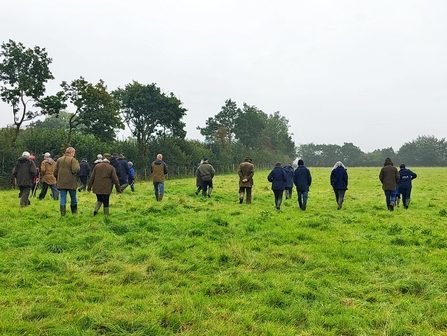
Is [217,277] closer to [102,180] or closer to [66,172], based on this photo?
[102,180]

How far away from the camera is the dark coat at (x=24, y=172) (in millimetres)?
11680

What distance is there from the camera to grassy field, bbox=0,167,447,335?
4.18 m

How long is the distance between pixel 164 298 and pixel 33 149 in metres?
26.1

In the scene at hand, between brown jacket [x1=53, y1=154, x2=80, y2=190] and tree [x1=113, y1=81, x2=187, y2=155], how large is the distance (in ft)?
108

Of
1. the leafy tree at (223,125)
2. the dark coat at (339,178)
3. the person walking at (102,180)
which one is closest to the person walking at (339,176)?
the dark coat at (339,178)

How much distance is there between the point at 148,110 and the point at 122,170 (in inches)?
1147

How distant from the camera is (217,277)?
5703 millimetres

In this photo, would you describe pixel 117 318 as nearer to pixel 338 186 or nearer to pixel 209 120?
pixel 338 186

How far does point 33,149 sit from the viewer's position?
2686cm

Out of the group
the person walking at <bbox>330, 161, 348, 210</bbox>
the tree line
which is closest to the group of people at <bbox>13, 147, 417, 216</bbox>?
the person walking at <bbox>330, 161, 348, 210</bbox>

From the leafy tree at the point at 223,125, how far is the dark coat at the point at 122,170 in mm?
60731

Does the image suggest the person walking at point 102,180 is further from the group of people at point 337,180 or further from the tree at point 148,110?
the tree at point 148,110

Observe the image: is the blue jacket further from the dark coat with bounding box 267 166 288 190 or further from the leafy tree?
the leafy tree

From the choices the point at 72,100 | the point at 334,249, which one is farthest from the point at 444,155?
the point at 334,249
